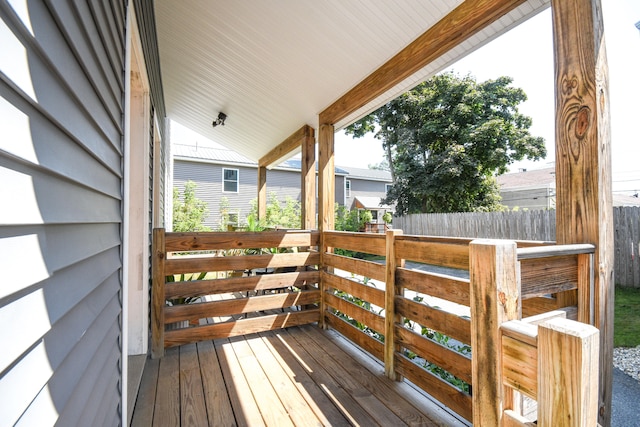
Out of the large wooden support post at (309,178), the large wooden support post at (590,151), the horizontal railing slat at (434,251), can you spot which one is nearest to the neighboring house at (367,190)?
the large wooden support post at (309,178)

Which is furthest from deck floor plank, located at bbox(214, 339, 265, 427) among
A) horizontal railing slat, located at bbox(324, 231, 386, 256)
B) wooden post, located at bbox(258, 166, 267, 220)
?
wooden post, located at bbox(258, 166, 267, 220)

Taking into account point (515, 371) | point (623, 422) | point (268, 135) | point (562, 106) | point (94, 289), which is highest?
point (268, 135)

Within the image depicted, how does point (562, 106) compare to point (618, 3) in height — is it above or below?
below

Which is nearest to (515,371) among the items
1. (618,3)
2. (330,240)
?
(330,240)

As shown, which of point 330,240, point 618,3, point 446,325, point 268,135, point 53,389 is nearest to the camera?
point 53,389

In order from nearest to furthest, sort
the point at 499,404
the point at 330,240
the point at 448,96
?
1. the point at 499,404
2. the point at 330,240
3. the point at 448,96

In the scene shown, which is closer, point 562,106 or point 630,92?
point 562,106

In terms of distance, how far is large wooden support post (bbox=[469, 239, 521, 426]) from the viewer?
2.76ft

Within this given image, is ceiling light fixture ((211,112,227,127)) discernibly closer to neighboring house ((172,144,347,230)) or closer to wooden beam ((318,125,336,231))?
wooden beam ((318,125,336,231))

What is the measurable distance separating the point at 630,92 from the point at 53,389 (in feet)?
18.1

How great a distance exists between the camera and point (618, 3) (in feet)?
8.38

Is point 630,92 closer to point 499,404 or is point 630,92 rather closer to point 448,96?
point 499,404

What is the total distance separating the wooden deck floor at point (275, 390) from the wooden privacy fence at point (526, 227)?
419 cm

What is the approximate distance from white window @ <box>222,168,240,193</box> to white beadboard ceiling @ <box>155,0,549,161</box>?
27.2 ft
